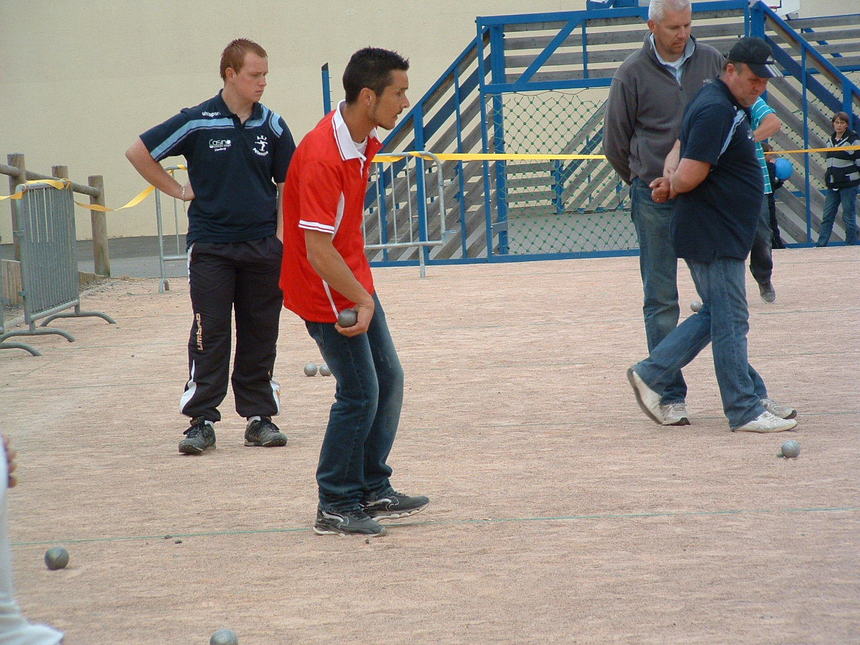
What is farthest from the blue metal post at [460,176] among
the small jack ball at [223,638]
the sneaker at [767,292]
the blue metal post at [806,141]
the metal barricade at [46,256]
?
the small jack ball at [223,638]

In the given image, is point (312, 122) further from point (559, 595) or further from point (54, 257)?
point (559, 595)

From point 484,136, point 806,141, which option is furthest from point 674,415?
point 806,141

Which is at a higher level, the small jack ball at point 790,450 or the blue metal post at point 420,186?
the blue metal post at point 420,186

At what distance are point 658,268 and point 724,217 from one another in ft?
1.88

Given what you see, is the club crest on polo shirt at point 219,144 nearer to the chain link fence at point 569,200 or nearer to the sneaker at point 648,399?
the sneaker at point 648,399

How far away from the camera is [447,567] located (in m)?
4.05

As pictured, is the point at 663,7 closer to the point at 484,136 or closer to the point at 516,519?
the point at 516,519

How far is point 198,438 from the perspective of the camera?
599 cm

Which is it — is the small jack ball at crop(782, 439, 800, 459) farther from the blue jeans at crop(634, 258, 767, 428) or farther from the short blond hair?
the short blond hair

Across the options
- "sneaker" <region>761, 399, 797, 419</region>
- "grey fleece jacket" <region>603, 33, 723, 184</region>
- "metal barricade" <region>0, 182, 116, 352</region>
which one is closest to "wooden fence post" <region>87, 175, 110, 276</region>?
"metal barricade" <region>0, 182, 116, 352</region>

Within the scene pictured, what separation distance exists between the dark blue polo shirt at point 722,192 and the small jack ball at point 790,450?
99 centimetres

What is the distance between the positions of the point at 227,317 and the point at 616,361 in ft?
9.64

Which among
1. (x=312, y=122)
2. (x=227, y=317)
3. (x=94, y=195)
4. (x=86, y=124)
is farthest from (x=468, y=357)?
(x=86, y=124)

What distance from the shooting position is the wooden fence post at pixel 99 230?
599 inches
